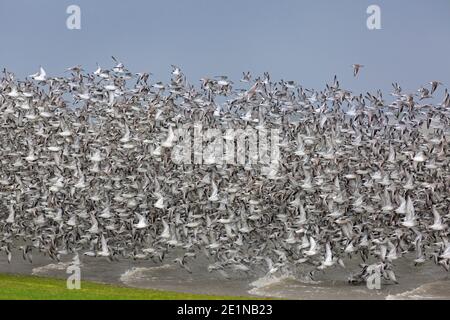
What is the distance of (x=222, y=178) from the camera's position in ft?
195

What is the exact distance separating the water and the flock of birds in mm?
918

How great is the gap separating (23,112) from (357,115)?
22901mm

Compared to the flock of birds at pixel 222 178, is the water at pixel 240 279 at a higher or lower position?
lower

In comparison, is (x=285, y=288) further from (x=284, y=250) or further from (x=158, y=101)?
(x=158, y=101)

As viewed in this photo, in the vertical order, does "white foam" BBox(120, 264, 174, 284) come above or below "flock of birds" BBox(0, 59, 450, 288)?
below

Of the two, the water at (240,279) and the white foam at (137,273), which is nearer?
the water at (240,279)

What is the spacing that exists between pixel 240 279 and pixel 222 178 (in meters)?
6.46

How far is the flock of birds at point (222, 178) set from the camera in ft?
185

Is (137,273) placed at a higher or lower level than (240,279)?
higher

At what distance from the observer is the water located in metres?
53.5

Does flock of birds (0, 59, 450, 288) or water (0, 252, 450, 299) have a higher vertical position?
flock of birds (0, 59, 450, 288)

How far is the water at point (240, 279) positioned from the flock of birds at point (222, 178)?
0.92 m

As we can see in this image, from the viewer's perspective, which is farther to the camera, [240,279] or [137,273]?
[137,273]

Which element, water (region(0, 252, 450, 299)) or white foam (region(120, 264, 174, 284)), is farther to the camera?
white foam (region(120, 264, 174, 284))
